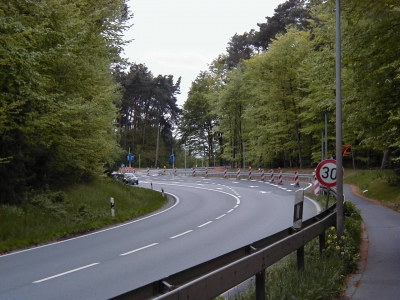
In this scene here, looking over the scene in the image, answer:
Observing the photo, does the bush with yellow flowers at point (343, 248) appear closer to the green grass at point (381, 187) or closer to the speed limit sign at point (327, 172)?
the speed limit sign at point (327, 172)

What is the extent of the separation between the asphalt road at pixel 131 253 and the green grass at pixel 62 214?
77 centimetres

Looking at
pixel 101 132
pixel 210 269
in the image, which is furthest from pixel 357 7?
pixel 101 132

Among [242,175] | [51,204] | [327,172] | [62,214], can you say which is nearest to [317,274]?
[327,172]

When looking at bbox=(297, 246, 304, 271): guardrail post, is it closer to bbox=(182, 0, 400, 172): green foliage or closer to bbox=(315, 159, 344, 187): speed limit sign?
bbox=(315, 159, 344, 187): speed limit sign

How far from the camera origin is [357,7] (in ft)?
42.2

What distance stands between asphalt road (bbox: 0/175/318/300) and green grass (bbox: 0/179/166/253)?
2.54ft

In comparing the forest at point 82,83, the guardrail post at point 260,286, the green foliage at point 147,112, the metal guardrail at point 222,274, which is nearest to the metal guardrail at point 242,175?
the forest at point 82,83

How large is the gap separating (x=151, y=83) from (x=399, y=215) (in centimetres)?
6053

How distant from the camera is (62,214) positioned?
1962 centimetres

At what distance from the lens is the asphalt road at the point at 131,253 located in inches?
386

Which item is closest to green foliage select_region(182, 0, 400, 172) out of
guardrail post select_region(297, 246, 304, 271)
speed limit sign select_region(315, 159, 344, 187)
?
speed limit sign select_region(315, 159, 344, 187)

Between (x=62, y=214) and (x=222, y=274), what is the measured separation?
50.9ft

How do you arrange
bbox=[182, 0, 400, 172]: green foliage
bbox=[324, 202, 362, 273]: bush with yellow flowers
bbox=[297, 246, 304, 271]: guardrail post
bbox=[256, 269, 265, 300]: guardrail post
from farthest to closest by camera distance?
bbox=[182, 0, 400, 172]: green foliage, bbox=[324, 202, 362, 273]: bush with yellow flowers, bbox=[297, 246, 304, 271]: guardrail post, bbox=[256, 269, 265, 300]: guardrail post

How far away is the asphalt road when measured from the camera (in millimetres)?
9805
